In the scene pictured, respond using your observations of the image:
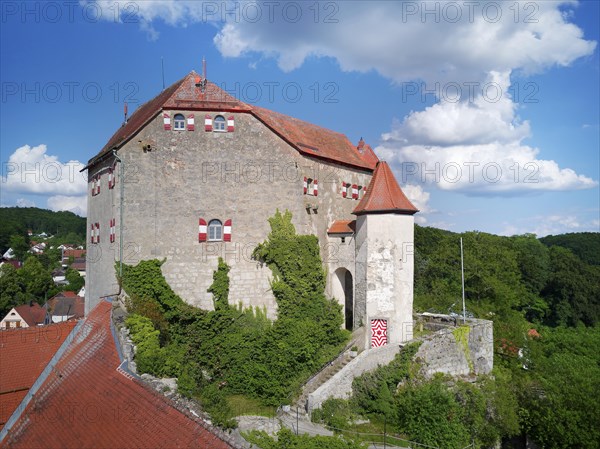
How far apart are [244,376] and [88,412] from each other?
8.73 m

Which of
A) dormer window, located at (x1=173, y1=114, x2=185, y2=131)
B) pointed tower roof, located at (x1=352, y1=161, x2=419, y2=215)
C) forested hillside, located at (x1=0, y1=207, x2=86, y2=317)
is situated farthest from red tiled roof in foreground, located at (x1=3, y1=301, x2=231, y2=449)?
forested hillside, located at (x1=0, y1=207, x2=86, y2=317)

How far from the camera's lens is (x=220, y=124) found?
22391 millimetres

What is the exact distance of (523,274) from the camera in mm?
60188

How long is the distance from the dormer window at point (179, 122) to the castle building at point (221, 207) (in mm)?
48

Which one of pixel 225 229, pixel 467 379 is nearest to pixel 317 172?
pixel 225 229

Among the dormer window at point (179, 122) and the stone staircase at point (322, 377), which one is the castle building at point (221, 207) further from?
the stone staircase at point (322, 377)

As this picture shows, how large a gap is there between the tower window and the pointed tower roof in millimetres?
6854

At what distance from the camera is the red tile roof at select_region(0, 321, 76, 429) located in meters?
17.1

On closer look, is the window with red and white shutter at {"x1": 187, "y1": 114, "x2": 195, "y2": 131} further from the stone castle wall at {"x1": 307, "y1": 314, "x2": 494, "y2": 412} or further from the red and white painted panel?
the stone castle wall at {"x1": 307, "y1": 314, "x2": 494, "y2": 412}

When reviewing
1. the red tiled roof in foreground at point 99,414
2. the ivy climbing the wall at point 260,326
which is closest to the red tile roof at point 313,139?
the ivy climbing the wall at point 260,326

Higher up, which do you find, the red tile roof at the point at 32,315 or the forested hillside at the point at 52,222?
the forested hillside at the point at 52,222

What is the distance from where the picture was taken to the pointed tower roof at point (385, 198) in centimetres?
2219

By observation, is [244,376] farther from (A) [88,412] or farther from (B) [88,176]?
(B) [88,176]

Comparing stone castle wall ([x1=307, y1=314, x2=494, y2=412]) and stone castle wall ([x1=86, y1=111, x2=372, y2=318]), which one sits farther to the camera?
stone castle wall ([x1=86, y1=111, x2=372, y2=318])
